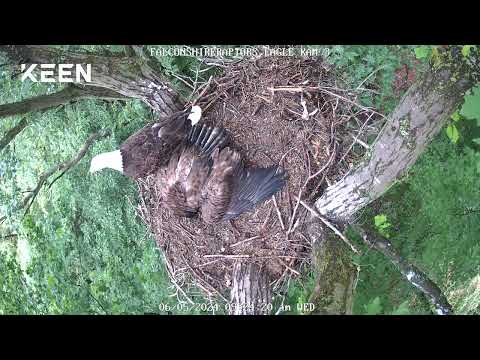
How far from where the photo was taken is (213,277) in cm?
313

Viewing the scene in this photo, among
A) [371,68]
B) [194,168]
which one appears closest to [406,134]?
[371,68]

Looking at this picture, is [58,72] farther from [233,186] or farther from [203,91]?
[233,186]

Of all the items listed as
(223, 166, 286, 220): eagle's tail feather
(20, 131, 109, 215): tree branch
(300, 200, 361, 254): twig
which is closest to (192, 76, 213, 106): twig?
(223, 166, 286, 220): eagle's tail feather

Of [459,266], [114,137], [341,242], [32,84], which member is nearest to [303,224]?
[341,242]

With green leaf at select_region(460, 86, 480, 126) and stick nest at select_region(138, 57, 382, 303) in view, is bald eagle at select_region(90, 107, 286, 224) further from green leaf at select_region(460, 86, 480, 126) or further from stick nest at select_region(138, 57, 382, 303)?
green leaf at select_region(460, 86, 480, 126)

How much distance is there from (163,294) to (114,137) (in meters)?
0.94

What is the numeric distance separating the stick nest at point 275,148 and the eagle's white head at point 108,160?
346mm

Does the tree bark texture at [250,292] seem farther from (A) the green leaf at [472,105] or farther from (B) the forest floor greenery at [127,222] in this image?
(A) the green leaf at [472,105]

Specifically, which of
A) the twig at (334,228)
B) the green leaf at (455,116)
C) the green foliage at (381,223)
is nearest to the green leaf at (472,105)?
the green leaf at (455,116)

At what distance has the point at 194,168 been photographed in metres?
2.96

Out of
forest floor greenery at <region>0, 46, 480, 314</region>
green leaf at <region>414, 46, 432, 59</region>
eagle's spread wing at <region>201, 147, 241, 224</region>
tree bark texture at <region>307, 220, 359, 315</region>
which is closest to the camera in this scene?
green leaf at <region>414, 46, 432, 59</region>

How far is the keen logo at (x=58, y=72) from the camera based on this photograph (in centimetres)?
284

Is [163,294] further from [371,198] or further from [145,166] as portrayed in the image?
[371,198]

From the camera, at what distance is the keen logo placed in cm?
284
